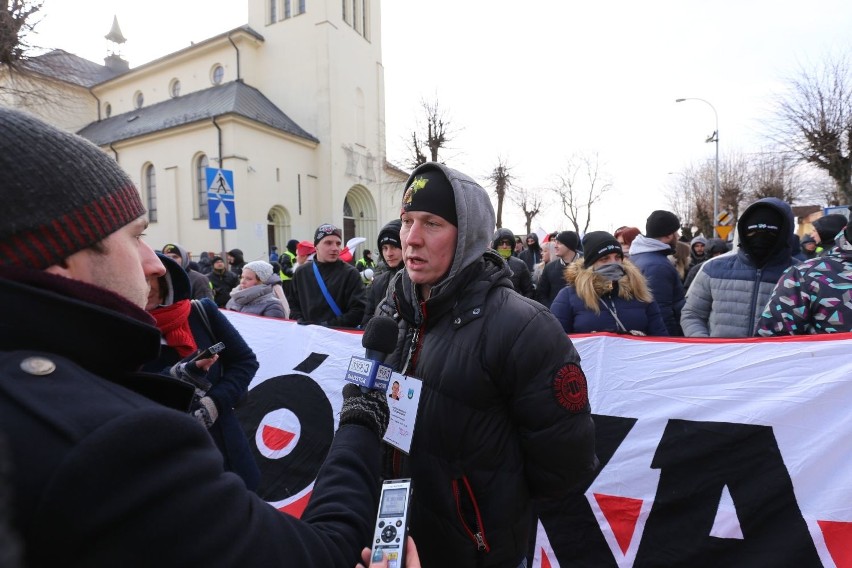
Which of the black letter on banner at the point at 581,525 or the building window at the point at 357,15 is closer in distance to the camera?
the black letter on banner at the point at 581,525

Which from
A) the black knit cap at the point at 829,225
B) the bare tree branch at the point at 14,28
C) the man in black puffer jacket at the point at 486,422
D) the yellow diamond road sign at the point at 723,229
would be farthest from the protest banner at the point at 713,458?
the yellow diamond road sign at the point at 723,229

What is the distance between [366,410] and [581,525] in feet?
6.63

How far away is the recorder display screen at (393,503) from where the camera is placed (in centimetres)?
118

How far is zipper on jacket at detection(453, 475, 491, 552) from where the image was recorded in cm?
166

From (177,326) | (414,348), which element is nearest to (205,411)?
(177,326)

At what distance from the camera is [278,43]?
A: 28047mm

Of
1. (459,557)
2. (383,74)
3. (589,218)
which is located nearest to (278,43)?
(383,74)

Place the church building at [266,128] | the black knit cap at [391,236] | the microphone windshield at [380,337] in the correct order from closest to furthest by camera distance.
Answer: the microphone windshield at [380,337]
the black knit cap at [391,236]
the church building at [266,128]

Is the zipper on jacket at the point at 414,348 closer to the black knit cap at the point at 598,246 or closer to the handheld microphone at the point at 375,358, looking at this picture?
the handheld microphone at the point at 375,358

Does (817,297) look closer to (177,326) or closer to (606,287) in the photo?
(606,287)

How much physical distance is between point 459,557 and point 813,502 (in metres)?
1.99

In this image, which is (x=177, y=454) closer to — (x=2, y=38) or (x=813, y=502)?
(x=813, y=502)

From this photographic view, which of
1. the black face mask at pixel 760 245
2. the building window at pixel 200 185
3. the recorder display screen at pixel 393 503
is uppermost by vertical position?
the building window at pixel 200 185

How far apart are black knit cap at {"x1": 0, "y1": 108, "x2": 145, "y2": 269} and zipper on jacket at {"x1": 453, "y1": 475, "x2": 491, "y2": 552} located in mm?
1365
